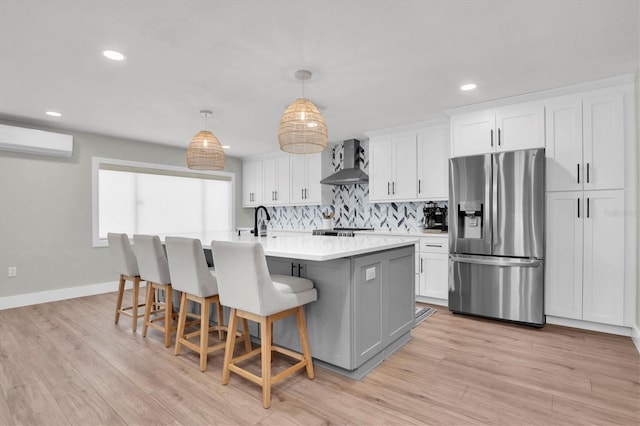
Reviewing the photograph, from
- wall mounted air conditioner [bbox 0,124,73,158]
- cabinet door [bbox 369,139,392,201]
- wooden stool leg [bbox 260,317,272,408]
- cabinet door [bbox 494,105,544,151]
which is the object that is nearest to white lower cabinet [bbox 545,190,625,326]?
cabinet door [bbox 494,105,544,151]

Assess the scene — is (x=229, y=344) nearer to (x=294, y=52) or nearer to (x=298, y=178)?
(x=294, y=52)

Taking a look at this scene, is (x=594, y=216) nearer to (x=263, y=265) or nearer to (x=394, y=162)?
(x=394, y=162)

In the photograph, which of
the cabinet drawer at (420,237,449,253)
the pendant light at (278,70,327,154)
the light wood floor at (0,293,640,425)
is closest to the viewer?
the light wood floor at (0,293,640,425)

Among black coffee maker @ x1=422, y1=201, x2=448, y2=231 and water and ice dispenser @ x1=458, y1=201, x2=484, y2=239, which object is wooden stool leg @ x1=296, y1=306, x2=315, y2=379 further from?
black coffee maker @ x1=422, y1=201, x2=448, y2=231

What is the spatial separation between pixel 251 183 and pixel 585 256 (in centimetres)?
554

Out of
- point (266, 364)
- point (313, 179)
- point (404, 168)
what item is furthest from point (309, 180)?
point (266, 364)

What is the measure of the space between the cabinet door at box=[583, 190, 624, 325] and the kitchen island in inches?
75.2

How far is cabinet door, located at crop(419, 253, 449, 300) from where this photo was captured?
4.12 metres

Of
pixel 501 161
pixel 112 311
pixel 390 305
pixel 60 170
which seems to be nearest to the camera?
pixel 390 305

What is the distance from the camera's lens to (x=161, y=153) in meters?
5.67

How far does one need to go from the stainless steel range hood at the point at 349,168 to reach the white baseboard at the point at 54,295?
12.1 ft

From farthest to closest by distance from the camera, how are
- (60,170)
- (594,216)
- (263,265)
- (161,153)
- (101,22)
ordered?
(161,153) → (60,170) → (594,216) → (101,22) → (263,265)

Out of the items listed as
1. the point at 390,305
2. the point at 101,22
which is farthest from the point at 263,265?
the point at 101,22

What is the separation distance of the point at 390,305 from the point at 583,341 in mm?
1848
